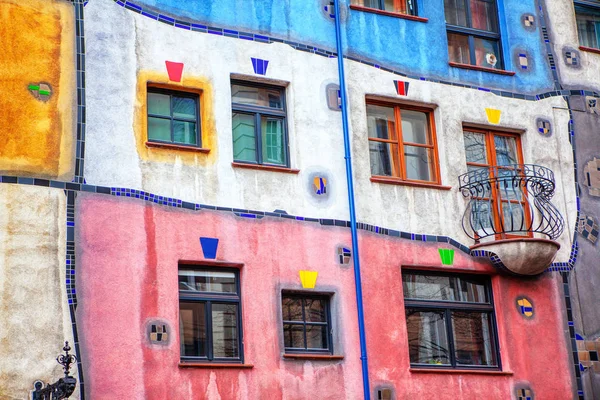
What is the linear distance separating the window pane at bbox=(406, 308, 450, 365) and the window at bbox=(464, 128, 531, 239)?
1539mm

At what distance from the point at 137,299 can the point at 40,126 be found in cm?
253

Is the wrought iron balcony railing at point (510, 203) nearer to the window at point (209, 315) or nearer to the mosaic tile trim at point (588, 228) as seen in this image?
the mosaic tile trim at point (588, 228)

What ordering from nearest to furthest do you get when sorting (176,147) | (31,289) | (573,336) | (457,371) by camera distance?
(31,289)
(176,147)
(457,371)
(573,336)

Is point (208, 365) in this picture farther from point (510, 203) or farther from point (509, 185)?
point (509, 185)

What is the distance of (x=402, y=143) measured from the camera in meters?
18.2

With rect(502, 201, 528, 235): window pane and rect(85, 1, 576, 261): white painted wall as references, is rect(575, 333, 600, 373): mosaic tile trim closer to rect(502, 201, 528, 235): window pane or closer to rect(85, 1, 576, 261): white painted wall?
rect(85, 1, 576, 261): white painted wall

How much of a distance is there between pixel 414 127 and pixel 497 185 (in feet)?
5.06

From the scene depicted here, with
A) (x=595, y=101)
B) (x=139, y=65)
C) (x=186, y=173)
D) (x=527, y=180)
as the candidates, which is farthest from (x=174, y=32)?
(x=595, y=101)

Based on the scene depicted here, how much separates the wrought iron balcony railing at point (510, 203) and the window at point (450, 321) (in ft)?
2.70

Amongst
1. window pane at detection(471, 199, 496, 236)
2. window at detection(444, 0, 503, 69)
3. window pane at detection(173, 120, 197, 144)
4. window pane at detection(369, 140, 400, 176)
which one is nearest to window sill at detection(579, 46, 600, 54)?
window at detection(444, 0, 503, 69)

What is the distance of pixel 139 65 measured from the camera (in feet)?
53.7

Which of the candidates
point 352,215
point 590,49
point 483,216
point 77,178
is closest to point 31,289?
point 77,178

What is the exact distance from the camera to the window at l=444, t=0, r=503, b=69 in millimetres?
19484

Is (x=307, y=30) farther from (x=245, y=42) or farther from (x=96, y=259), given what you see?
(x=96, y=259)
